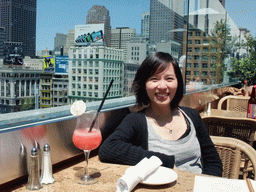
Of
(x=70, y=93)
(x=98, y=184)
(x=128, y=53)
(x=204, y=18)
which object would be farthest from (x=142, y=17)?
(x=204, y=18)

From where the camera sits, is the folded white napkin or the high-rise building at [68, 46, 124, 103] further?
the high-rise building at [68, 46, 124, 103]

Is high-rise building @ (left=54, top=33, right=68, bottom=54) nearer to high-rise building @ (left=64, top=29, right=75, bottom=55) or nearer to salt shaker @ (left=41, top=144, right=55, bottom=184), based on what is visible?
high-rise building @ (left=64, top=29, right=75, bottom=55)

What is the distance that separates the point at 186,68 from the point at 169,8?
88cm

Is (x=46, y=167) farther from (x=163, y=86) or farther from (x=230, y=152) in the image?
(x=230, y=152)

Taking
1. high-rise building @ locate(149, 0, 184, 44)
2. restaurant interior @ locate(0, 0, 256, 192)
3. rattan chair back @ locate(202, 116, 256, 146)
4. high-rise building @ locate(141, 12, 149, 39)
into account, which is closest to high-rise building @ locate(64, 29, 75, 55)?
restaurant interior @ locate(0, 0, 256, 192)

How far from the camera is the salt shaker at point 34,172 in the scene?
3.58 feet

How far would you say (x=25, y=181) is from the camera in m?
1.23

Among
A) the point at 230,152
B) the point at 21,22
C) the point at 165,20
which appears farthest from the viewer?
the point at 165,20

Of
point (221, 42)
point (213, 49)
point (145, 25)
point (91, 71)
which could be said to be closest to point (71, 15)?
point (91, 71)

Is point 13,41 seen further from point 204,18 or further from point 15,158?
point 204,18

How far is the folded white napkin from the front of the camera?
1.05 meters

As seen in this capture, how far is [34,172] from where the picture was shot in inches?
43.2

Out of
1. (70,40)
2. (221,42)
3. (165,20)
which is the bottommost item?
(70,40)

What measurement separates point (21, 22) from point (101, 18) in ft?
1.98
